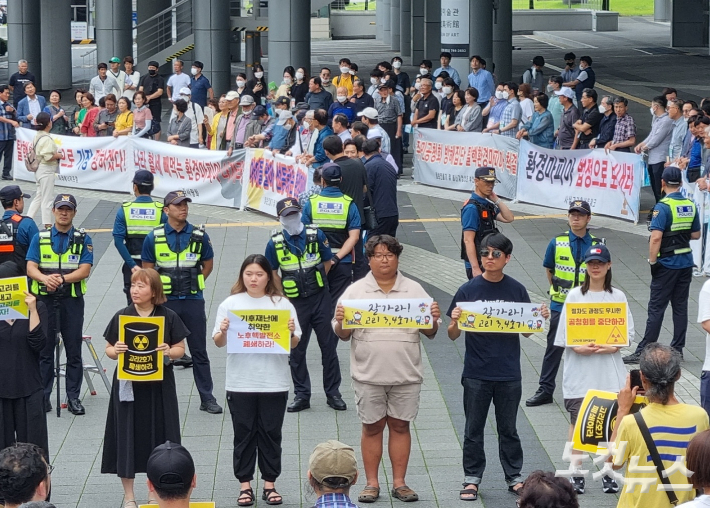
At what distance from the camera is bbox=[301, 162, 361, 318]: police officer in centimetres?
1114

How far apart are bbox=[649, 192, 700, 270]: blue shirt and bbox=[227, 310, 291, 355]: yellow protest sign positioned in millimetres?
4508

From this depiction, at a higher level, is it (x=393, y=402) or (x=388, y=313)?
(x=388, y=313)

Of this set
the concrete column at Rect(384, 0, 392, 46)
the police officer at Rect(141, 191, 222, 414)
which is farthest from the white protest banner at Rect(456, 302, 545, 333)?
the concrete column at Rect(384, 0, 392, 46)

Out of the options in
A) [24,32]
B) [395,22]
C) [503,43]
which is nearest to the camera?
[24,32]

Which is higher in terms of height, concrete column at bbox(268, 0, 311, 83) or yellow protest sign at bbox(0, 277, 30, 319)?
concrete column at bbox(268, 0, 311, 83)

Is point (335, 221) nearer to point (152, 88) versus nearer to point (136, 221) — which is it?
point (136, 221)

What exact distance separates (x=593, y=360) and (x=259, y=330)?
2398mm

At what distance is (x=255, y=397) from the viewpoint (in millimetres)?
8398

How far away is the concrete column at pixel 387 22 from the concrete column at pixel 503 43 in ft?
68.9

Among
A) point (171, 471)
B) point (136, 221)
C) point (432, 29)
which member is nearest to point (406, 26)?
point (432, 29)

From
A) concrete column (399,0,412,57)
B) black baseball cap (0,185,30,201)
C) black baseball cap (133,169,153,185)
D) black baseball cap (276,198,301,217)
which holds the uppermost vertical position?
concrete column (399,0,412,57)

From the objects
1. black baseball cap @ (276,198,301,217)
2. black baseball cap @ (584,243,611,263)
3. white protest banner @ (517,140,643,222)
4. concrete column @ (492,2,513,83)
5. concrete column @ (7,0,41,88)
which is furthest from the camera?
concrete column @ (492,2,513,83)

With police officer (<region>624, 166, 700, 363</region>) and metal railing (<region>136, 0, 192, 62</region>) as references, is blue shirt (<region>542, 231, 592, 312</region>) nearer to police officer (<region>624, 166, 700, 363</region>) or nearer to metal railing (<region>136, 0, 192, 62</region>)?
police officer (<region>624, 166, 700, 363</region>)

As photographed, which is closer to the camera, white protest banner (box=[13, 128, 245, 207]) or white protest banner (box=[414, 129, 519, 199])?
white protest banner (box=[13, 128, 245, 207])
